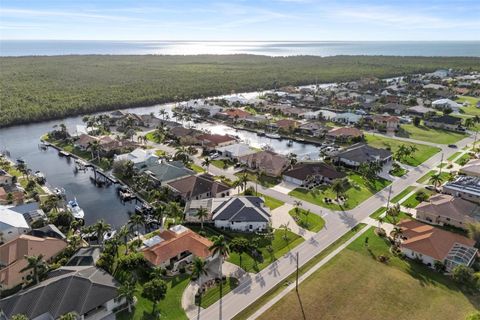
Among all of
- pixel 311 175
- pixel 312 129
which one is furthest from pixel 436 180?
pixel 312 129

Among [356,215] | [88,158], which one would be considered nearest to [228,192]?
[356,215]

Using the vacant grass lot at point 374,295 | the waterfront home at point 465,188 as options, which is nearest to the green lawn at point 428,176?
the waterfront home at point 465,188

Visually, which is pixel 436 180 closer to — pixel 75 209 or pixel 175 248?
pixel 175 248

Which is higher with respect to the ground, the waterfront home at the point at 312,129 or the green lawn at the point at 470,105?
the green lawn at the point at 470,105

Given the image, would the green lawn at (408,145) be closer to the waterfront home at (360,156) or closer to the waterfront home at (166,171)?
the waterfront home at (360,156)

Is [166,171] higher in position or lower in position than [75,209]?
higher

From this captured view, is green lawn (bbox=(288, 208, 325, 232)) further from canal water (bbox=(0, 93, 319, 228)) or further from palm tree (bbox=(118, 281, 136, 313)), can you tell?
canal water (bbox=(0, 93, 319, 228))
